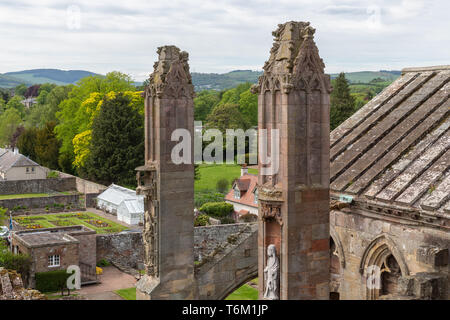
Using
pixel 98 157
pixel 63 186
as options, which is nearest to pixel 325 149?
pixel 98 157

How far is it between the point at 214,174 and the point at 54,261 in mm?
36558

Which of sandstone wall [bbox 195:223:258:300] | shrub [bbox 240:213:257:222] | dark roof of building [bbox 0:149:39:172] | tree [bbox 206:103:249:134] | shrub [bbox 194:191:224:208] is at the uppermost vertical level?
tree [bbox 206:103:249:134]

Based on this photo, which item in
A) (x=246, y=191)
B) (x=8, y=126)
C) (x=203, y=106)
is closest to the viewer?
(x=246, y=191)

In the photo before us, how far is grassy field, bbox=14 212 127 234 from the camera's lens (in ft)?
146

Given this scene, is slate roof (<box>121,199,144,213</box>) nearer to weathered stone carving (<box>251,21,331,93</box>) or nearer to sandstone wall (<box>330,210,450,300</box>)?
sandstone wall (<box>330,210,450,300</box>)

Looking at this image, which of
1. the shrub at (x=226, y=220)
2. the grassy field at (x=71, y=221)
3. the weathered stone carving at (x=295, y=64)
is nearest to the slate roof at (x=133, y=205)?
the grassy field at (x=71, y=221)

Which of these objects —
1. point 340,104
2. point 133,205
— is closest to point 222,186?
point 340,104

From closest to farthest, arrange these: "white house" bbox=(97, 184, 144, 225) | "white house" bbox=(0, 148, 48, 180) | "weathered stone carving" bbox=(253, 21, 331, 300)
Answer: "weathered stone carving" bbox=(253, 21, 331, 300)
"white house" bbox=(97, 184, 144, 225)
"white house" bbox=(0, 148, 48, 180)

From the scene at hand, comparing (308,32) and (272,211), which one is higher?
(308,32)

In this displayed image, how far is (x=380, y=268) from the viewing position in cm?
1427

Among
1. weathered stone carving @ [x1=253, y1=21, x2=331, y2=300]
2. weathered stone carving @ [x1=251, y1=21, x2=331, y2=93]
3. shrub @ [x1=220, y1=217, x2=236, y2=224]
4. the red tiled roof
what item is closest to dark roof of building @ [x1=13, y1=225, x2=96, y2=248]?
shrub @ [x1=220, y1=217, x2=236, y2=224]

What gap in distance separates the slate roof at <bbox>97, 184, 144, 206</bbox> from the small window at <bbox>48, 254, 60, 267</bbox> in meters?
14.5

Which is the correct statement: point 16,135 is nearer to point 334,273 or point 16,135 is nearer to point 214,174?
point 214,174

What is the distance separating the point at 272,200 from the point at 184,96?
16.8 feet
